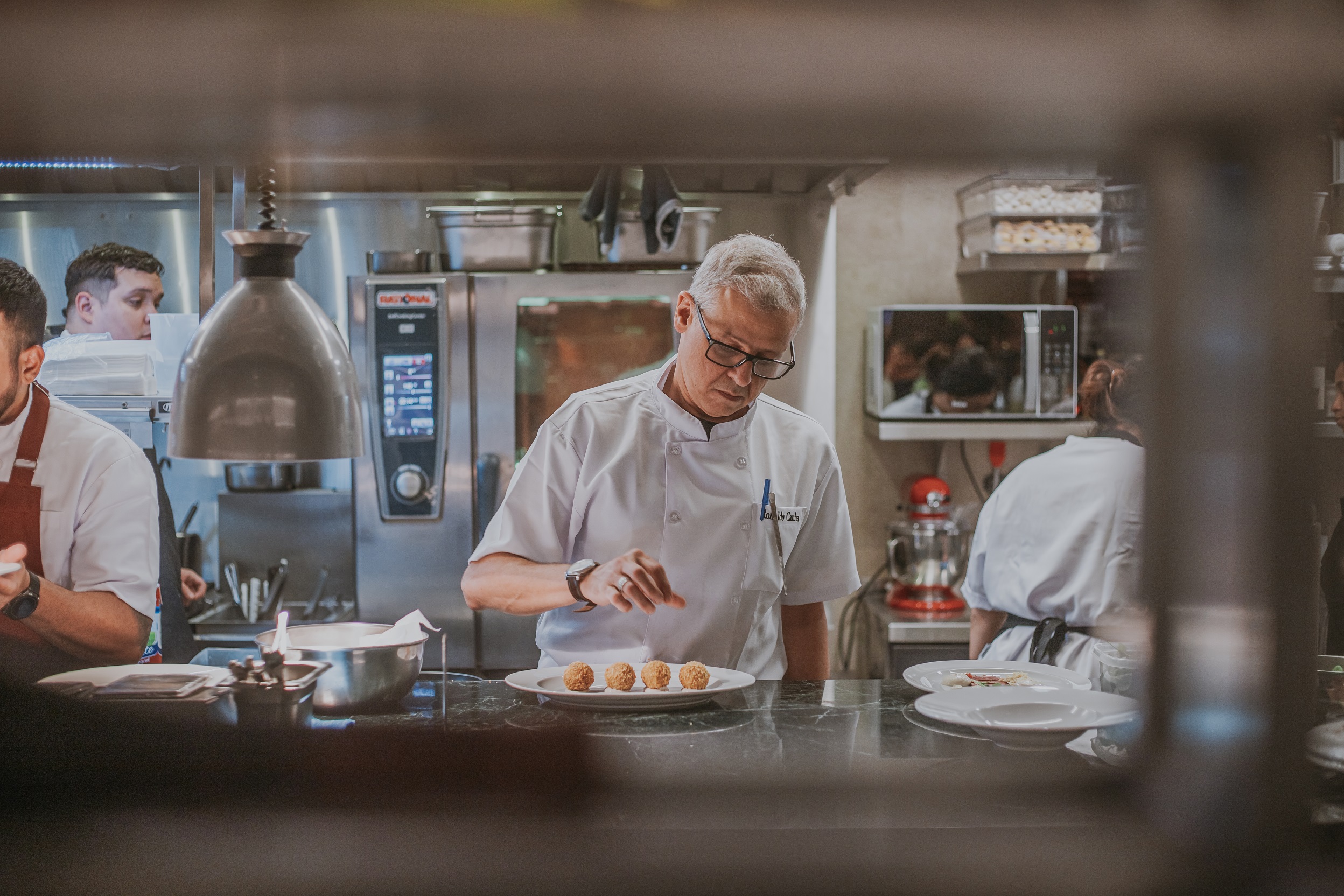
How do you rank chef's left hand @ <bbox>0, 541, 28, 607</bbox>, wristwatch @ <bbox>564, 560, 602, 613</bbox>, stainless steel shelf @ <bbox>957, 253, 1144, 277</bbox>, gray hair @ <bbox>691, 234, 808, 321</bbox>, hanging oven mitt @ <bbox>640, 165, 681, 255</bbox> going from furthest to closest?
stainless steel shelf @ <bbox>957, 253, 1144, 277</bbox> < hanging oven mitt @ <bbox>640, 165, 681, 255</bbox> < gray hair @ <bbox>691, 234, 808, 321</bbox> < wristwatch @ <bbox>564, 560, 602, 613</bbox> < chef's left hand @ <bbox>0, 541, 28, 607</bbox>

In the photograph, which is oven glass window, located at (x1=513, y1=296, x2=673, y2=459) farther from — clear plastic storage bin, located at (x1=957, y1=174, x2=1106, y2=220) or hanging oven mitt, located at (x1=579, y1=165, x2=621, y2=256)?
clear plastic storage bin, located at (x1=957, y1=174, x2=1106, y2=220)

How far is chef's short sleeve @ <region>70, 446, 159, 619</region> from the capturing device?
855mm

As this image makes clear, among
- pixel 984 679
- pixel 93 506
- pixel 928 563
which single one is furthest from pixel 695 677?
pixel 928 563

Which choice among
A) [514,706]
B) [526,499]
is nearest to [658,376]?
[526,499]

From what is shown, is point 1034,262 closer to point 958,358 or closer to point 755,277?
point 958,358

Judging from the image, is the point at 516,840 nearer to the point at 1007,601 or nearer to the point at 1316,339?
the point at 1316,339

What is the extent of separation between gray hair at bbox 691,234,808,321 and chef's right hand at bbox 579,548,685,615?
57 centimetres

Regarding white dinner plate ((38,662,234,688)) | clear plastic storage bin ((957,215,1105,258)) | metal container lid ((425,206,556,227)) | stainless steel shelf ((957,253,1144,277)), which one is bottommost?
white dinner plate ((38,662,234,688))

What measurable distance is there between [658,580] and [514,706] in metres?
0.28

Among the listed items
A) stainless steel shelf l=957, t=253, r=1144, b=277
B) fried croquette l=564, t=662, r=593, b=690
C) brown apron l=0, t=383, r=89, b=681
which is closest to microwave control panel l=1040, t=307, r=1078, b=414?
stainless steel shelf l=957, t=253, r=1144, b=277

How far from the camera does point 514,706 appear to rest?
1.51 metres

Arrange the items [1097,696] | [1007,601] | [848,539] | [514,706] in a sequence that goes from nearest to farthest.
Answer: [1097,696] < [514,706] < [848,539] < [1007,601]

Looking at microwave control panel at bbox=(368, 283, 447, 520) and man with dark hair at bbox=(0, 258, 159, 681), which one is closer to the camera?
man with dark hair at bbox=(0, 258, 159, 681)

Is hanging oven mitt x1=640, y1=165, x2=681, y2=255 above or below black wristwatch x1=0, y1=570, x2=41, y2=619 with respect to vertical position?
above
